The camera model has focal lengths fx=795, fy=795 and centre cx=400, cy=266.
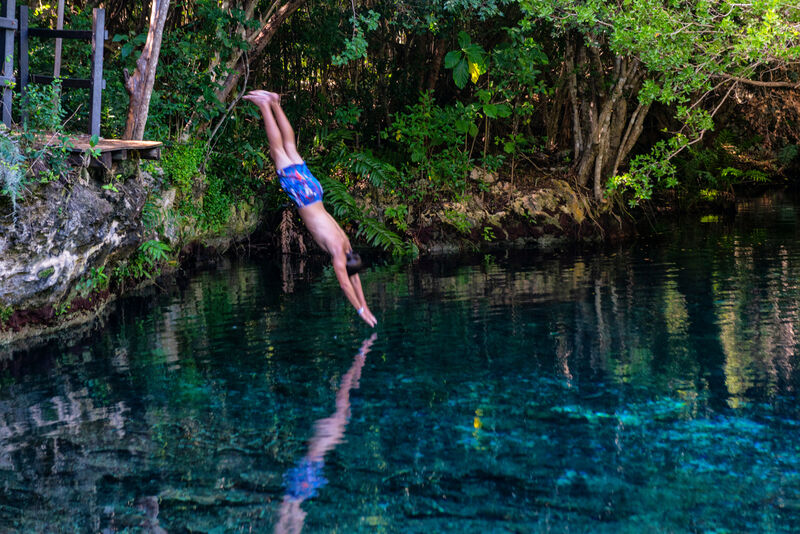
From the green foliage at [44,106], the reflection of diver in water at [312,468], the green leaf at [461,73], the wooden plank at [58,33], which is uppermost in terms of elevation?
the green leaf at [461,73]

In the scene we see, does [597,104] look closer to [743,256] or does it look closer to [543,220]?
[543,220]

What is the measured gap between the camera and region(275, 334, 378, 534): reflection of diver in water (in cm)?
457

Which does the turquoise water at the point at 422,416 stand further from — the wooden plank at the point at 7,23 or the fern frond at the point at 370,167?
the fern frond at the point at 370,167

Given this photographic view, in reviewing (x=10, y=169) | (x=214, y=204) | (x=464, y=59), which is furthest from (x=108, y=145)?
(x=464, y=59)

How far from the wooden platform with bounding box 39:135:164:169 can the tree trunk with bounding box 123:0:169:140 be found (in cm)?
77

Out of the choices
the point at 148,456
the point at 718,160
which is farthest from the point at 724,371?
the point at 718,160

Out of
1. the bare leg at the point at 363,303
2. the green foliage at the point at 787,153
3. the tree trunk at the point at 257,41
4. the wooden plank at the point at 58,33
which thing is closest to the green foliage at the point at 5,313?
the wooden plank at the point at 58,33

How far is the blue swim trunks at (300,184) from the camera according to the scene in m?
8.48

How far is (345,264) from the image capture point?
26.6 feet

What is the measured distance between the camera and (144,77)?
11.0 meters

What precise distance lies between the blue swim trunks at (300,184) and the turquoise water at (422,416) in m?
1.57

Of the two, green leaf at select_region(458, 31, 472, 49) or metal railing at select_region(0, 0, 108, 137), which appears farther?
green leaf at select_region(458, 31, 472, 49)

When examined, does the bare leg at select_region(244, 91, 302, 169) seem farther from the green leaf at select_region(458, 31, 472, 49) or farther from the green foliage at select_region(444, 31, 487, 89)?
the green leaf at select_region(458, 31, 472, 49)

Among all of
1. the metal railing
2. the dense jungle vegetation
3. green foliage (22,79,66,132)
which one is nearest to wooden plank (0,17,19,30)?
the metal railing
